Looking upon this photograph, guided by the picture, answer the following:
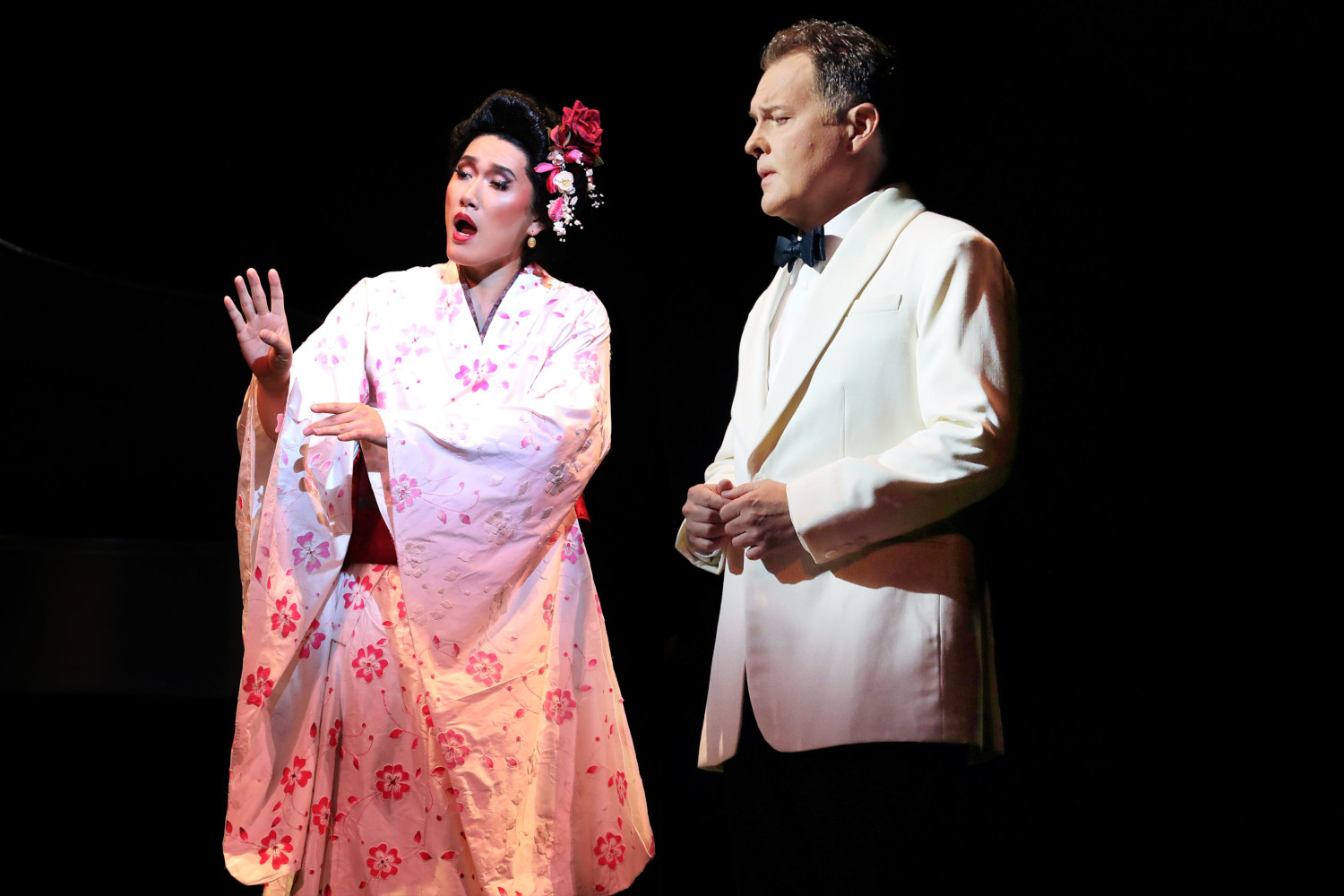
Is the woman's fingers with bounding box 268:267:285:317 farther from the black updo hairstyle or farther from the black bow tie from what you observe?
the black bow tie

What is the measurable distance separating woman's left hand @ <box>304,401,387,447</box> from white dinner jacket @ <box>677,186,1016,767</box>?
31.7 inches

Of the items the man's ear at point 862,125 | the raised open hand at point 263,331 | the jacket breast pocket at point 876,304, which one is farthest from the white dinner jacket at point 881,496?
the raised open hand at point 263,331

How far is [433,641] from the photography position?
6.56 feet

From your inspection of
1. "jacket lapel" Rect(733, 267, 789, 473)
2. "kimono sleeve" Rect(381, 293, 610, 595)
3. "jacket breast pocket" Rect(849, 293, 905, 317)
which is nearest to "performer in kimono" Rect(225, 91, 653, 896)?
"kimono sleeve" Rect(381, 293, 610, 595)

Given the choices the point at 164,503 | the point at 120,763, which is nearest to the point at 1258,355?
the point at 120,763

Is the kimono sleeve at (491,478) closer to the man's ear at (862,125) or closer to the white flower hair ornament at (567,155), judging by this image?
the white flower hair ornament at (567,155)

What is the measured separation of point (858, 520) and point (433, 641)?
982mm

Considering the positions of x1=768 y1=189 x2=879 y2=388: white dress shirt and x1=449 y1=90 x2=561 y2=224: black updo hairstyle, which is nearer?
x1=768 y1=189 x2=879 y2=388: white dress shirt

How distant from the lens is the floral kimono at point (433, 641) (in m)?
1.94

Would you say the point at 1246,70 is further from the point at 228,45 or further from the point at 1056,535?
the point at 228,45

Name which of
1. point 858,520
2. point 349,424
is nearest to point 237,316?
point 349,424

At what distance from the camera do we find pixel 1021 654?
183 centimetres

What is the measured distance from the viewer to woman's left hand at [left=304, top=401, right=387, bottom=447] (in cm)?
192

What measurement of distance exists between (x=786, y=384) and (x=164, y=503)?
9.50 feet
